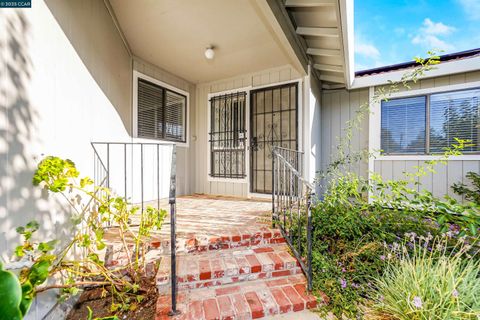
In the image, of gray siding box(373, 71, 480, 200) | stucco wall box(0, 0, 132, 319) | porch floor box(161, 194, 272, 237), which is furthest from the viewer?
gray siding box(373, 71, 480, 200)

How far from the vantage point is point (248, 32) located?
3219mm

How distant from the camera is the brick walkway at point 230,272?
1.65m

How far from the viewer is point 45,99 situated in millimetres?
1644

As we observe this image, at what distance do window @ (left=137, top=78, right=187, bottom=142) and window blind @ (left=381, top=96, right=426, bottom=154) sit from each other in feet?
13.7

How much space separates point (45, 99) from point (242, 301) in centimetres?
217

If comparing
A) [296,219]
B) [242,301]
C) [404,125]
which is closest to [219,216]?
[296,219]

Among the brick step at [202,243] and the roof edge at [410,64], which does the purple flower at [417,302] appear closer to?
the brick step at [202,243]

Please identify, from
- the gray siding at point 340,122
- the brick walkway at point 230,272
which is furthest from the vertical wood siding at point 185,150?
the gray siding at point 340,122

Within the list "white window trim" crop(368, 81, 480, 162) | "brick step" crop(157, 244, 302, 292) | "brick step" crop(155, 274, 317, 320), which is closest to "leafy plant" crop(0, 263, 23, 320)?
"brick step" crop(155, 274, 317, 320)

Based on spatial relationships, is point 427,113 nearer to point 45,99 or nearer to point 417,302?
point 417,302

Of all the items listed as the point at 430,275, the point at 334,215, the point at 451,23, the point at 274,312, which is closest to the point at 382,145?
the point at 334,215

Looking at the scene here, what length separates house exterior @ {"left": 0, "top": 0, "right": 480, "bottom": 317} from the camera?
1.50 meters

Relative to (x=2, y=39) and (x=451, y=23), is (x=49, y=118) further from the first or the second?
(x=451, y=23)

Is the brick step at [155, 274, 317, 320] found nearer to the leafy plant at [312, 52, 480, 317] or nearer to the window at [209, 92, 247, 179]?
the leafy plant at [312, 52, 480, 317]
